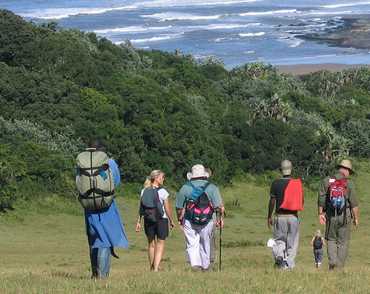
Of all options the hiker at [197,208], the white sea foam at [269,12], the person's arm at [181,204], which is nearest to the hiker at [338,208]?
the hiker at [197,208]

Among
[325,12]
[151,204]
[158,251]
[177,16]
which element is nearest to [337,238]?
[158,251]

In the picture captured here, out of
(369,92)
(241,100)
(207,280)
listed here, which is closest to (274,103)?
(241,100)

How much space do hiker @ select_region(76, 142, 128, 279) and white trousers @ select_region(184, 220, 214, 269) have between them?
1.62m

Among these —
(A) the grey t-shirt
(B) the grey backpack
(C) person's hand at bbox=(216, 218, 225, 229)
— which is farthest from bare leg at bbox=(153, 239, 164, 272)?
(B) the grey backpack

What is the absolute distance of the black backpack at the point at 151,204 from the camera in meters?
13.0

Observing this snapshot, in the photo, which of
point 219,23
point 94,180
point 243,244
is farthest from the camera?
point 219,23

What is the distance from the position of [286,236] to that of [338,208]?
0.81m

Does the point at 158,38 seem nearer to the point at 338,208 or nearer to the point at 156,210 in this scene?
the point at 156,210

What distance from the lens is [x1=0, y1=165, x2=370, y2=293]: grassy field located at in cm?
1027

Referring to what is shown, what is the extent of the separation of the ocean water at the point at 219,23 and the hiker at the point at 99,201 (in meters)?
81.1

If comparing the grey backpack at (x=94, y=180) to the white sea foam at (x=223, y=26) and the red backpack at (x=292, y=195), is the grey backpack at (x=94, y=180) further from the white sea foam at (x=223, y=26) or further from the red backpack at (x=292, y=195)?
the white sea foam at (x=223, y=26)

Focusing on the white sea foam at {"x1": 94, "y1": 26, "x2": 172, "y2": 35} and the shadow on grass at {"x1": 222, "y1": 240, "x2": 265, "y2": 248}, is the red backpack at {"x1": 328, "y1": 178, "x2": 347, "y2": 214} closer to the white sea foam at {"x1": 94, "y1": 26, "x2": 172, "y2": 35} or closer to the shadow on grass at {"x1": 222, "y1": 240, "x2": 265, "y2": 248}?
the shadow on grass at {"x1": 222, "y1": 240, "x2": 265, "y2": 248}

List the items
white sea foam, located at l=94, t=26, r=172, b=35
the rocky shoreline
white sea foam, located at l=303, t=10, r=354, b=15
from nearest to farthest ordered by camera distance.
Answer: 1. the rocky shoreline
2. white sea foam, located at l=94, t=26, r=172, b=35
3. white sea foam, located at l=303, t=10, r=354, b=15

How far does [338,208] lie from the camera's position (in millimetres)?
12703
